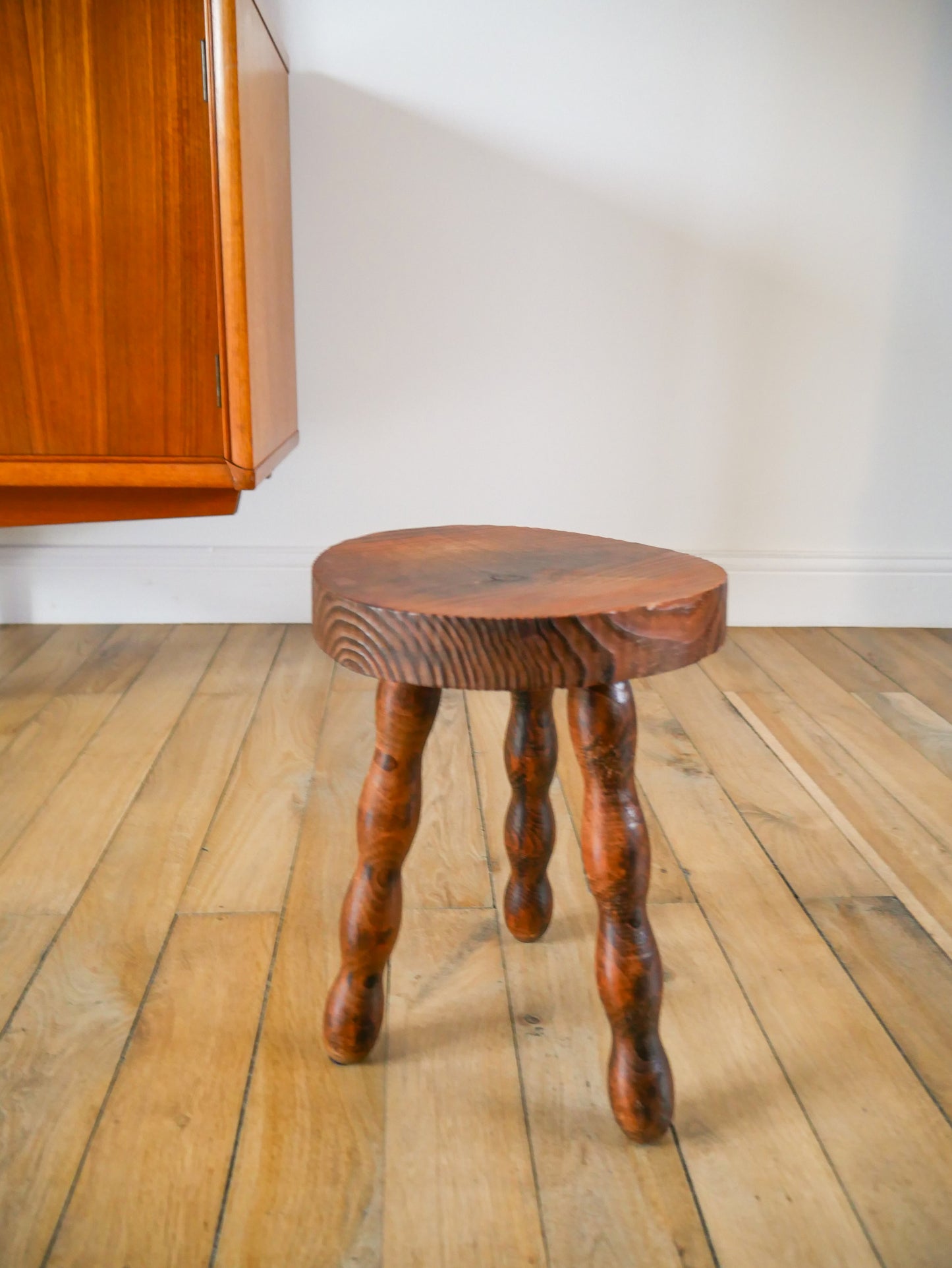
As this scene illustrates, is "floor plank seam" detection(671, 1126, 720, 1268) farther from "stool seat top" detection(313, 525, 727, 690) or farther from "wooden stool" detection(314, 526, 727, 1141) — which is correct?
"stool seat top" detection(313, 525, 727, 690)

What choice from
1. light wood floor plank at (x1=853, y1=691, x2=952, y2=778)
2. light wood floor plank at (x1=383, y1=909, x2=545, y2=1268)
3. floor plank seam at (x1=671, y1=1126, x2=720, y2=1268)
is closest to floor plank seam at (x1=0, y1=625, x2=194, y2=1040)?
light wood floor plank at (x1=383, y1=909, x2=545, y2=1268)

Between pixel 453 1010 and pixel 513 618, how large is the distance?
0.42 m

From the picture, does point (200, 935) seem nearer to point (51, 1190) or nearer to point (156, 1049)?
point (156, 1049)

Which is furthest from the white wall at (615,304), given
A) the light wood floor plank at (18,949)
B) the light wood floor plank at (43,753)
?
the light wood floor plank at (18,949)

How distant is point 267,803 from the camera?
4.10 ft

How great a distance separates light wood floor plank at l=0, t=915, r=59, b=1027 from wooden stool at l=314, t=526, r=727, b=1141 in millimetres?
289

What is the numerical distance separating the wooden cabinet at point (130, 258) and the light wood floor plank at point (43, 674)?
27 centimetres

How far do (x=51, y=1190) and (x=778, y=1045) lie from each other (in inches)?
22.0

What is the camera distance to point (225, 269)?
4.38 ft

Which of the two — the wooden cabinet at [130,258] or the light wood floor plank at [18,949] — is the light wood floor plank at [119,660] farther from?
the light wood floor plank at [18,949]

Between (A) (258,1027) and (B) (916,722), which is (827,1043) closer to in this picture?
(A) (258,1027)

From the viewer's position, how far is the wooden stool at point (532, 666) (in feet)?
2.10

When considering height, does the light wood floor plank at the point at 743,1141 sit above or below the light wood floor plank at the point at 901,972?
below

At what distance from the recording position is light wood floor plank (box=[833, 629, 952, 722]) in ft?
5.48
